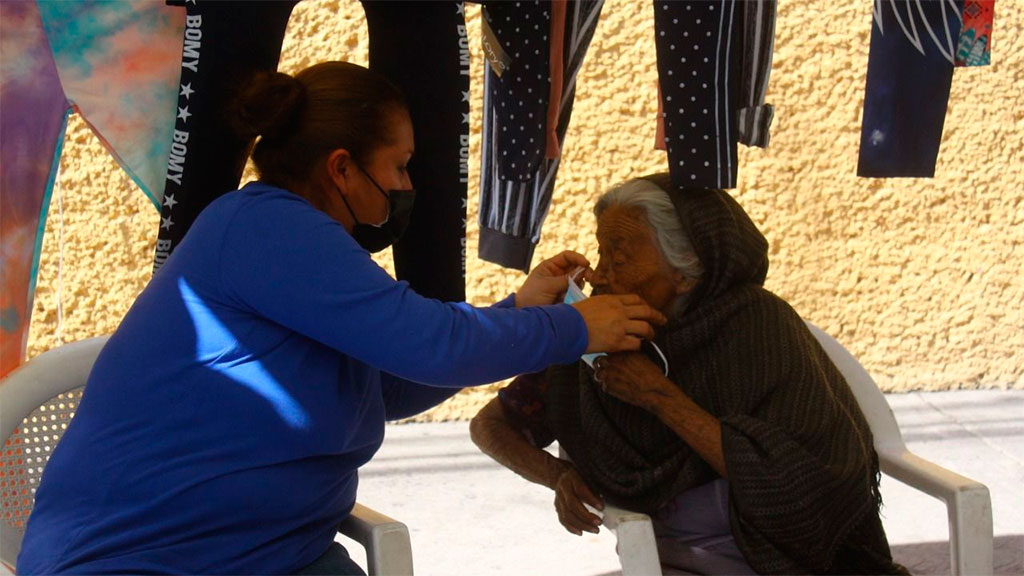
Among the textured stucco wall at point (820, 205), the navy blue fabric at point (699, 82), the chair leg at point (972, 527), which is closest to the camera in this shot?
A: the chair leg at point (972, 527)

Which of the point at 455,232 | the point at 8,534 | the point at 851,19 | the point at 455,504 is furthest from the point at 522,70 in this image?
the point at 851,19

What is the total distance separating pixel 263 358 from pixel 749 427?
0.94 m

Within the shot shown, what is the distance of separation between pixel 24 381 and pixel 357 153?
0.98 meters

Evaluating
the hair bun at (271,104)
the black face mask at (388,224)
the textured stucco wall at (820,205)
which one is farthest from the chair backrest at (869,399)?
the textured stucco wall at (820,205)

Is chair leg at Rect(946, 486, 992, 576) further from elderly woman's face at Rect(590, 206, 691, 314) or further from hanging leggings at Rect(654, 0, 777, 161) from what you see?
hanging leggings at Rect(654, 0, 777, 161)

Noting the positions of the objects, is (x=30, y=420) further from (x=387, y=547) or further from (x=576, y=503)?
(x=576, y=503)

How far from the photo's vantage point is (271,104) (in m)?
2.01

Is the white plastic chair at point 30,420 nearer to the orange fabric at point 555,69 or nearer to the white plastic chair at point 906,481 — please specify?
the white plastic chair at point 906,481

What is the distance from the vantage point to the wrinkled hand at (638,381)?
7.57 feet

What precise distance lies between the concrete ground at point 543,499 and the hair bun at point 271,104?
6.68 ft

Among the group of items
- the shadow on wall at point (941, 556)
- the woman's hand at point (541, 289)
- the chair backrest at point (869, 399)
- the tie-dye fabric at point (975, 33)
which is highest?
the tie-dye fabric at point (975, 33)

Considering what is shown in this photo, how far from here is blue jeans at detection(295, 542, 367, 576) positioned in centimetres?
212

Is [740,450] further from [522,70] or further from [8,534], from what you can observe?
[8,534]

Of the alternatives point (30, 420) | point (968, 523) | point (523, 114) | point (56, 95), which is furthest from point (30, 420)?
point (968, 523)
